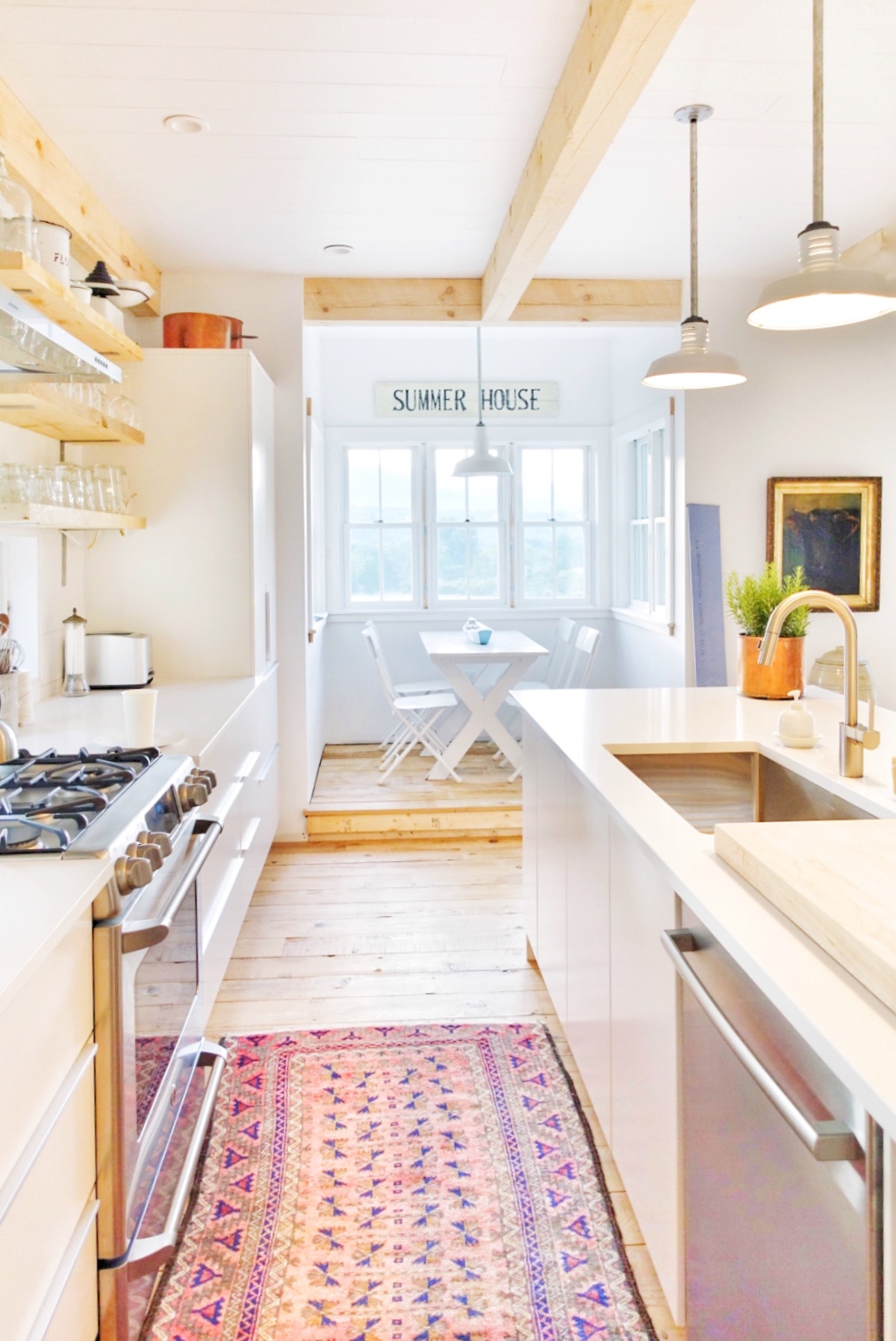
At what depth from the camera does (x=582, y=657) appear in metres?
5.51

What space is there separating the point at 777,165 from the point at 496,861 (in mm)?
2830

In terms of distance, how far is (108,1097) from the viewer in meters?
1.41

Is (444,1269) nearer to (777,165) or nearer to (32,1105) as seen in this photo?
(32,1105)

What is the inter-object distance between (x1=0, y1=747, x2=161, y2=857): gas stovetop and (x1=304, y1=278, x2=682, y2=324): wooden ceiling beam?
2.71 meters

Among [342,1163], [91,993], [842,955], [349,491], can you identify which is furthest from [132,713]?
[349,491]

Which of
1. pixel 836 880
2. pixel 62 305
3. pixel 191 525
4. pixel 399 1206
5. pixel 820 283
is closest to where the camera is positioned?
pixel 836 880

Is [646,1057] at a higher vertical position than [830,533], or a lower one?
lower

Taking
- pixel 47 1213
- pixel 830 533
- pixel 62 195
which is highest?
pixel 62 195

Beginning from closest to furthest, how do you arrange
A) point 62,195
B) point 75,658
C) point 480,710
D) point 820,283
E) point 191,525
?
point 820,283 → point 62,195 → point 75,658 → point 191,525 → point 480,710

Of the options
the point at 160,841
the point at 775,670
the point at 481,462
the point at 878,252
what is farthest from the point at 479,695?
the point at 160,841

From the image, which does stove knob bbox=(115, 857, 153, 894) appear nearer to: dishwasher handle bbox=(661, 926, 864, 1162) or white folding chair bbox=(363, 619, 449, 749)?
dishwasher handle bbox=(661, 926, 864, 1162)

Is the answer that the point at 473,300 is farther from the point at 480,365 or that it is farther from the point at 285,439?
the point at 480,365

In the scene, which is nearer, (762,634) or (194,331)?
(762,634)

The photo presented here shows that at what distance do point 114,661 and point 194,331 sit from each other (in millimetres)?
1286
